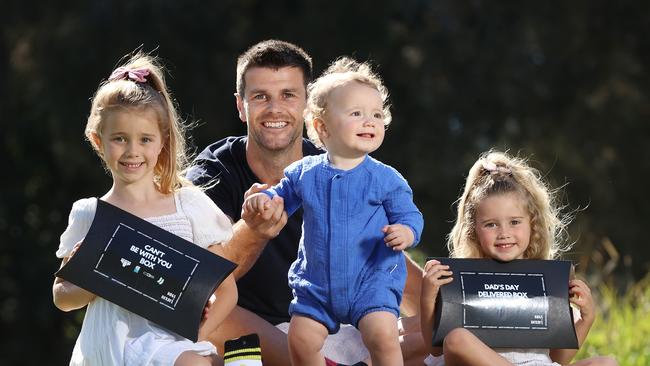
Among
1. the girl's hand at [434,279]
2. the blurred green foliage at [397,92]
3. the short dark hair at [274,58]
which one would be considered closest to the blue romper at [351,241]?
the girl's hand at [434,279]

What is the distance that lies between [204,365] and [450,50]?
1029 cm

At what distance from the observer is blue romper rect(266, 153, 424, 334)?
160 inches

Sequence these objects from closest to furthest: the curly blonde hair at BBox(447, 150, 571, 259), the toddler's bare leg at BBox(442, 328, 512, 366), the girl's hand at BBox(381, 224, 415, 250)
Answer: the girl's hand at BBox(381, 224, 415, 250) → the toddler's bare leg at BBox(442, 328, 512, 366) → the curly blonde hair at BBox(447, 150, 571, 259)

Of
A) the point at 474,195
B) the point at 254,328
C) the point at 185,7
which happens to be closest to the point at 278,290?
the point at 254,328

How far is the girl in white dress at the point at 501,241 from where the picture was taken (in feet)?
14.3

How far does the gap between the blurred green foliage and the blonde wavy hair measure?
26.7 ft

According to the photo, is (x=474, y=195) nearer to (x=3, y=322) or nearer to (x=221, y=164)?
(x=221, y=164)

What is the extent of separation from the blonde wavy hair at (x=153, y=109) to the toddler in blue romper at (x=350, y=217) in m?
0.54

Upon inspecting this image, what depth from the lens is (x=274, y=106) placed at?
5.21 metres

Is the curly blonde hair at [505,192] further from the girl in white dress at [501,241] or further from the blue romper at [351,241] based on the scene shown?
the blue romper at [351,241]

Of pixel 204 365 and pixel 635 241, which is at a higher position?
pixel 635 241

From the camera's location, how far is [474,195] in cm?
466

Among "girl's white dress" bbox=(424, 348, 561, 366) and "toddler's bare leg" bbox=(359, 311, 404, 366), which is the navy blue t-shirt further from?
"toddler's bare leg" bbox=(359, 311, 404, 366)

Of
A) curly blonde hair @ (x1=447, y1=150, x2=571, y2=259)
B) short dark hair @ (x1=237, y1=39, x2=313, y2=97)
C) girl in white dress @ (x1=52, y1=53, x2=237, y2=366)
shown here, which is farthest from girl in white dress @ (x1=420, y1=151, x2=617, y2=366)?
short dark hair @ (x1=237, y1=39, x2=313, y2=97)
